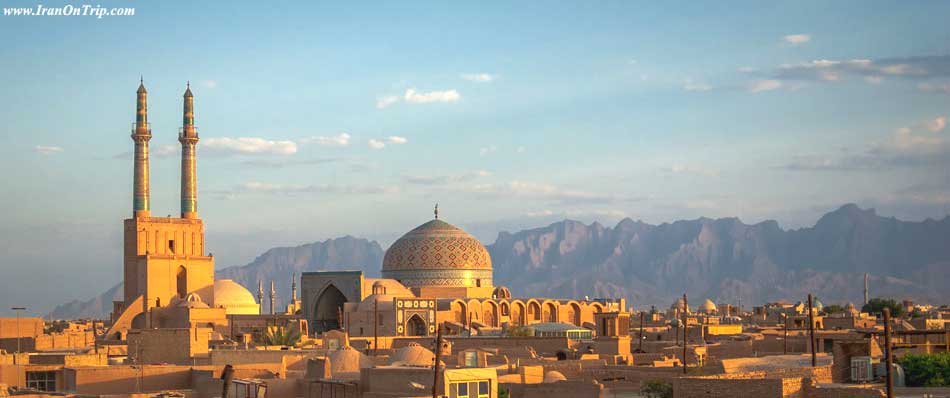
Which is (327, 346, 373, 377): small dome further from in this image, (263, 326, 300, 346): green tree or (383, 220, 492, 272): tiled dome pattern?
(383, 220, 492, 272): tiled dome pattern

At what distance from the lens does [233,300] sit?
51.3 metres

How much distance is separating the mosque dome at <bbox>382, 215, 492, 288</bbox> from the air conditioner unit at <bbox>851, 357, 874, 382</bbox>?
35.5 metres

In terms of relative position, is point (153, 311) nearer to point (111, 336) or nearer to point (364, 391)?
point (111, 336)

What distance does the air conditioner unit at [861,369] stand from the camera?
20250 millimetres

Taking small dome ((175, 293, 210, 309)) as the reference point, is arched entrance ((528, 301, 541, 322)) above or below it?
below

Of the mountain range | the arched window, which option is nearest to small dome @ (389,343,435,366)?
the arched window

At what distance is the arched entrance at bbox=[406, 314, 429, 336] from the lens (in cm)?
4762

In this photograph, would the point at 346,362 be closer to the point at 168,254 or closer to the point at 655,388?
the point at 655,388

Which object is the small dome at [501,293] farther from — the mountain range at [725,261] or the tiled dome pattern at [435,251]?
the mountain range at [725,261]

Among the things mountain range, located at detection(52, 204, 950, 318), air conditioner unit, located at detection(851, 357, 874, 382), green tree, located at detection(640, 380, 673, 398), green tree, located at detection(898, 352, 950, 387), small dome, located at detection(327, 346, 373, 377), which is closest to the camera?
green tree, located at detection(898, 352, 950, 387)

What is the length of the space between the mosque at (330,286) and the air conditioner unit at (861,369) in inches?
1075

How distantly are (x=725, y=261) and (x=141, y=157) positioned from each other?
4917 inches

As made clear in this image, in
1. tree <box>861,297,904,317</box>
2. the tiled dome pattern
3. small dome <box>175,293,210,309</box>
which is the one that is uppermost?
the tiled dome pattern

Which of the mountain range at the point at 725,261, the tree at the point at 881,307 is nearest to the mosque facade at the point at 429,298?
the tree at the point at 881,307
